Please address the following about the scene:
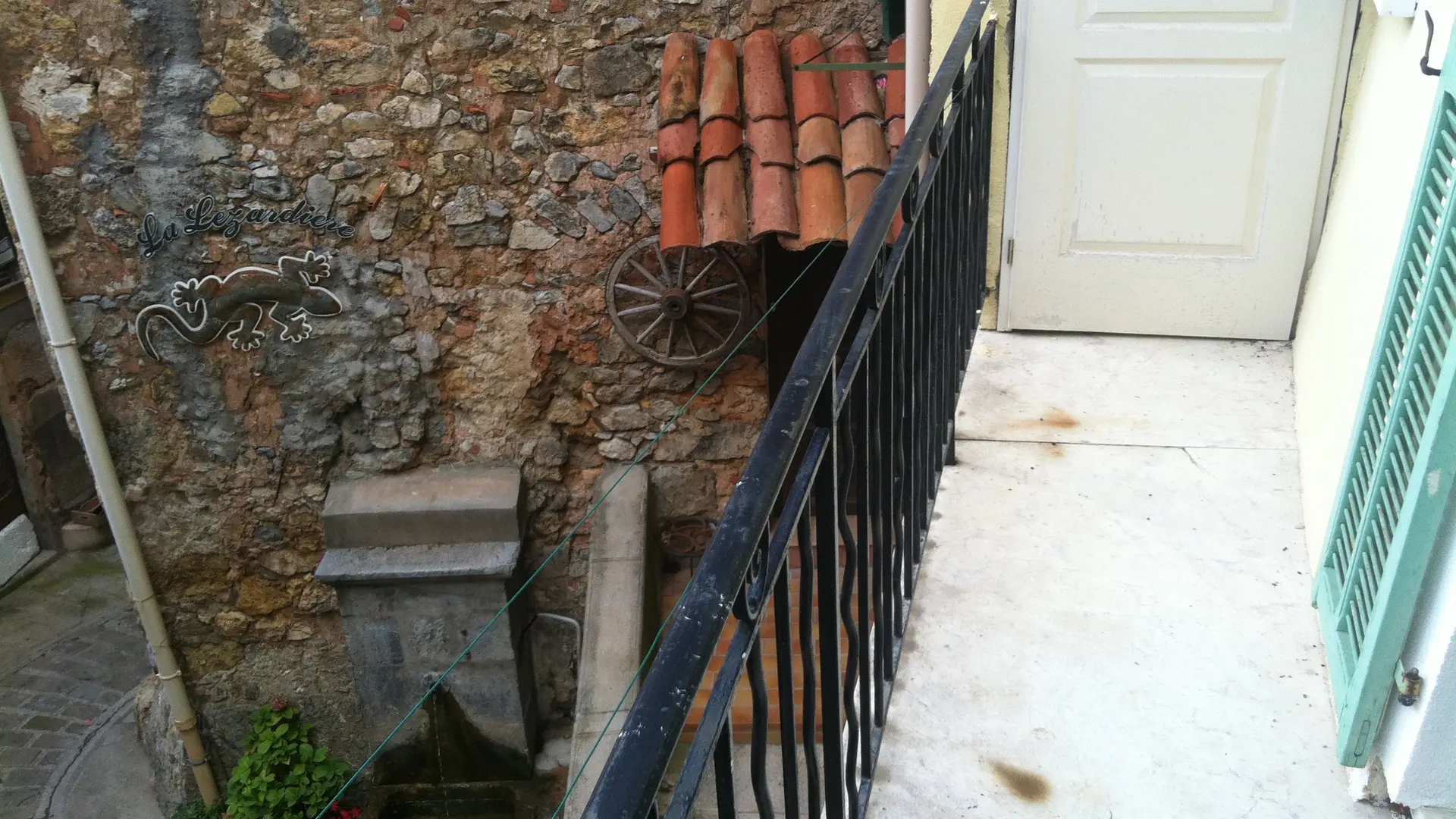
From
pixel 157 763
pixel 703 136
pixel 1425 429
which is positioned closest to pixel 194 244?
pixel 703 136

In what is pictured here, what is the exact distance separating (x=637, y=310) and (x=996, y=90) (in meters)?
2.50

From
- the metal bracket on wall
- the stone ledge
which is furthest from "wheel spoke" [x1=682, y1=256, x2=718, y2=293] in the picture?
the metal bracket on wall

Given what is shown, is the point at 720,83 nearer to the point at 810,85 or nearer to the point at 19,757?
the point at 810,85

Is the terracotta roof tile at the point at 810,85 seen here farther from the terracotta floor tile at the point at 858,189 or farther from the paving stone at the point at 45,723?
the paving stone at the point at 45,723

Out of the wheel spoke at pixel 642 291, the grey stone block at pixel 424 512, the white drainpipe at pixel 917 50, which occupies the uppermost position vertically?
the white drainpipe at pixel 917 50

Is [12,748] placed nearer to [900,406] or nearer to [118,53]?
[118,53]

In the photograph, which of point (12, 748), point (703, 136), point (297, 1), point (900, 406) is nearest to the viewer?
point (900, 406)

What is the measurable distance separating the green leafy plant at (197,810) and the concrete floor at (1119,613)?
5.00 meters

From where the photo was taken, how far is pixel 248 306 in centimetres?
544

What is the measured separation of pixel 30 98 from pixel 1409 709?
5.51 meters

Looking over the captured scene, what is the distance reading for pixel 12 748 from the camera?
689cm

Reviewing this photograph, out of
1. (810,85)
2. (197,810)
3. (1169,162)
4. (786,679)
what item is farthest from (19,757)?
(786,679)

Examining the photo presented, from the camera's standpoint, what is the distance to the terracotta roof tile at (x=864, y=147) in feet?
14.5

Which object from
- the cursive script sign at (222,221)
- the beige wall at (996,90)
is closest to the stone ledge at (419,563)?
the cursive script sign at (222,221)
